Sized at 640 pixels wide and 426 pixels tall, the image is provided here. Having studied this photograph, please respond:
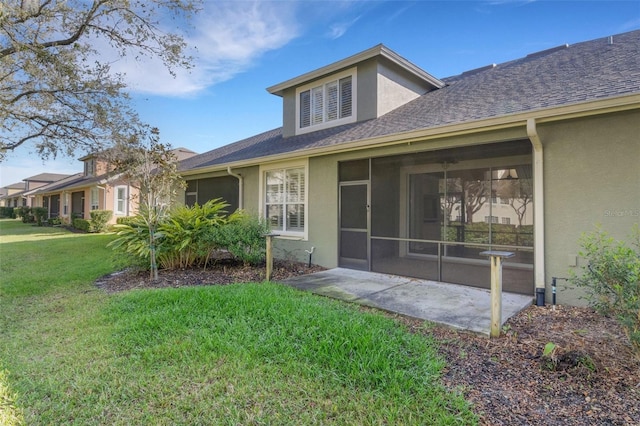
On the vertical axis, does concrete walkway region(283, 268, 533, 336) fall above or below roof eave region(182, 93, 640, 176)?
below

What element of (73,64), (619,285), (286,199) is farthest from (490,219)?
(73,64)

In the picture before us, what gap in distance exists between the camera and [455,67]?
464 inches

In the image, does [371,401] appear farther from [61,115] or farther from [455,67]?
[455,67]

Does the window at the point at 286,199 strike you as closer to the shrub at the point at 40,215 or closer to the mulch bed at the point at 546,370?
the mulch bed at the point at 546,370

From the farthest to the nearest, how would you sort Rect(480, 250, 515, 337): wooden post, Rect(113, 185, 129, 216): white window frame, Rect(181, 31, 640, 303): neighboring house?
1. Rect(113, 185, 129, 216): white window frame
2. Rect(181, 31, 640, 303): neighboring house
3. Rect(480, 250, 515, 337): wooden post

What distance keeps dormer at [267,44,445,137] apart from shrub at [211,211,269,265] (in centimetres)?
388

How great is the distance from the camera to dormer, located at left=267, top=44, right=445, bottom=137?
8742 millimetres

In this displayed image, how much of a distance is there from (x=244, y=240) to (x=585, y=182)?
6346mm

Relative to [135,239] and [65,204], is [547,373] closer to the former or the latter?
[135,239]

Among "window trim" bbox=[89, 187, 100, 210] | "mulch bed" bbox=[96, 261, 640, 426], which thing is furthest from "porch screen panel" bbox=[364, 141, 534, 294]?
"window trim" bbox=[89, 187, 100, 210]

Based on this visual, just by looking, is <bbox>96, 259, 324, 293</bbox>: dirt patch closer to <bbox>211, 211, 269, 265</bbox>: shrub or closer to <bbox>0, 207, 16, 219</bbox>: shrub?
<bbox>211, 211, 269, 265</bbox>: shrub

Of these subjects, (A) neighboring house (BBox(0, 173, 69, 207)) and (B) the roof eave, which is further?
(A) neighboring house (BBox(0, 173, 69, 207))

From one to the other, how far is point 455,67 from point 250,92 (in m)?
7.47

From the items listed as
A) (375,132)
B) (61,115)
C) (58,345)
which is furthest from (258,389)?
(61,115)
